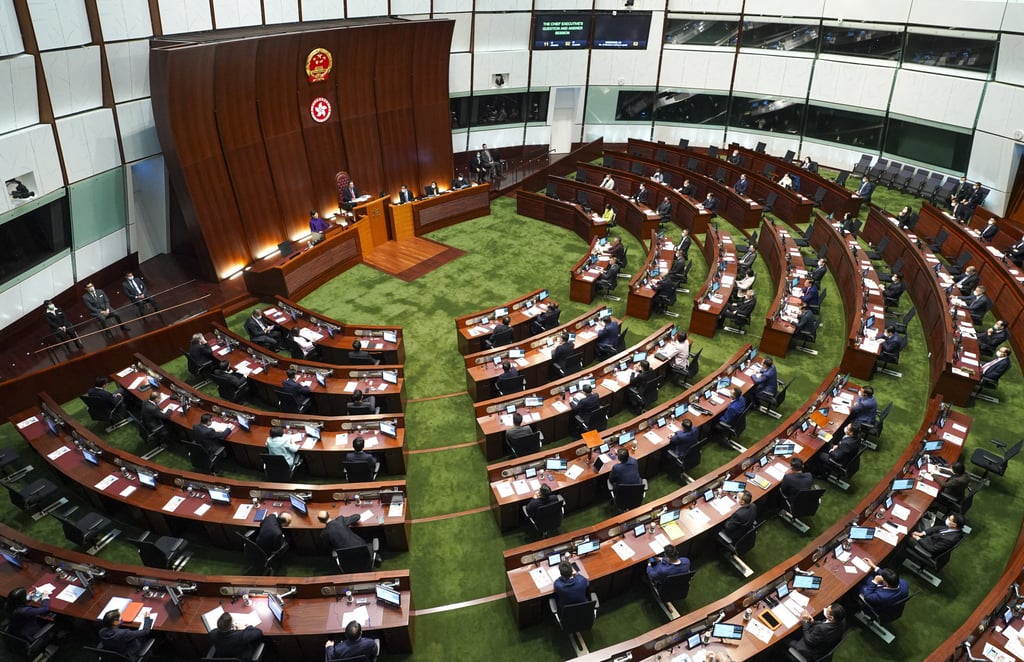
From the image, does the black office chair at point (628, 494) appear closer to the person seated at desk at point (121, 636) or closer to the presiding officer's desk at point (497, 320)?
the presiding officer's desk at point (497, 320)

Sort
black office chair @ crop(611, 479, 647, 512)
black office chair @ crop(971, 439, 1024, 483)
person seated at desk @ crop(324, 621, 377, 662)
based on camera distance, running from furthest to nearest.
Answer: black office chair @ crop(971, 439, 1024, 483)
black office chair @ crop(611, 479, 647, 512)
person seated at desk @ crop(324, 621, 377, 662)

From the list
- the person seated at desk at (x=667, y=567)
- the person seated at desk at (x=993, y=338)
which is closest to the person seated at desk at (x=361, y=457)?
the person seated at desk at (x=667, y=567)

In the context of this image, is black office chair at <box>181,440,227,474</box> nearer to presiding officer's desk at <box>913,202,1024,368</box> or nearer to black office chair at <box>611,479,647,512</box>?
black office chair at <box>611,479,647,512</box>

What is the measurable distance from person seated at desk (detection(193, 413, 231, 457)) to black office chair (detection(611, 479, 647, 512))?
5.47 metres

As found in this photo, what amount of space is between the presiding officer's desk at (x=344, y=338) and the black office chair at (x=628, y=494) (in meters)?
5.05

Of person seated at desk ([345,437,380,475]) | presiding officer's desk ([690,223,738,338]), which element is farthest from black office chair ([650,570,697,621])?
presiding officer's desk ([690,223,738,338])

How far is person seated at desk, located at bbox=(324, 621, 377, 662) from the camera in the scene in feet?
18.5

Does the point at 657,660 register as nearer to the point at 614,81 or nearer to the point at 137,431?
the point at 137,431

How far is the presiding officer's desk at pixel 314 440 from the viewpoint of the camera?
28.0 feet

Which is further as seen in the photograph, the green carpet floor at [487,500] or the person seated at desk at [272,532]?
the person seated at desk at [272,532]

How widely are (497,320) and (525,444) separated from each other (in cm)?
366

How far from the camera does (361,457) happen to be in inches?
320

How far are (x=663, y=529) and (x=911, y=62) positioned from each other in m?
18.6

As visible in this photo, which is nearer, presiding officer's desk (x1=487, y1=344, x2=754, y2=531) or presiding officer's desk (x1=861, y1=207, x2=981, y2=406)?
presiding officer's desk (x1=487, y1=344, x2=754, y2=531)
